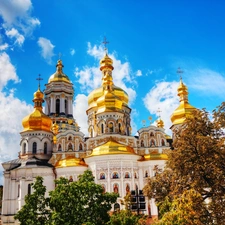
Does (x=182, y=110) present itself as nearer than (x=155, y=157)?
No

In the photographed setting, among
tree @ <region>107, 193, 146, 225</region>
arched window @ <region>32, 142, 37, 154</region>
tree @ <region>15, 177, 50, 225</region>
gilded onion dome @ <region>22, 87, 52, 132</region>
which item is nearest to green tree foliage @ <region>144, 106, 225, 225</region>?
tree @ <region>107, 193, 146, 225</region>

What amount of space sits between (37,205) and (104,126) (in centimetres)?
2213

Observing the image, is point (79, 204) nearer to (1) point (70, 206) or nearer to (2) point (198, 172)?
(1) point (70, 206)

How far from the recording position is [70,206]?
20281mm

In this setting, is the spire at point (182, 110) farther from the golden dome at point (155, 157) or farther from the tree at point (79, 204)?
the tree at point (79, 204)

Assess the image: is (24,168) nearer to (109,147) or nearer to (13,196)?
(13,196)

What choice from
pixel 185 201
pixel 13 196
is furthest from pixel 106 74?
pixel 185 201

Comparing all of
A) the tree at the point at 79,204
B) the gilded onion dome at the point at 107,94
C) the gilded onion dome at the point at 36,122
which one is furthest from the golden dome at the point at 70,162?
the tree at the point at 79,204

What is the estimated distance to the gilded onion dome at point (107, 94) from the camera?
145ft

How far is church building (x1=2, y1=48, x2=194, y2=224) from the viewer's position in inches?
1439

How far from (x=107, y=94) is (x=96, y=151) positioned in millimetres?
10038

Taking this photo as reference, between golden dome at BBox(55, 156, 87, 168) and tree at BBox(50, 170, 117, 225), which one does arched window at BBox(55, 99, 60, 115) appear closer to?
golden dome at BBox(55, 156, 87, 168)

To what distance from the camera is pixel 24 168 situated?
133ft

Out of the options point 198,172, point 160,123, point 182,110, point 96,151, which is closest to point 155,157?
point 96,151
